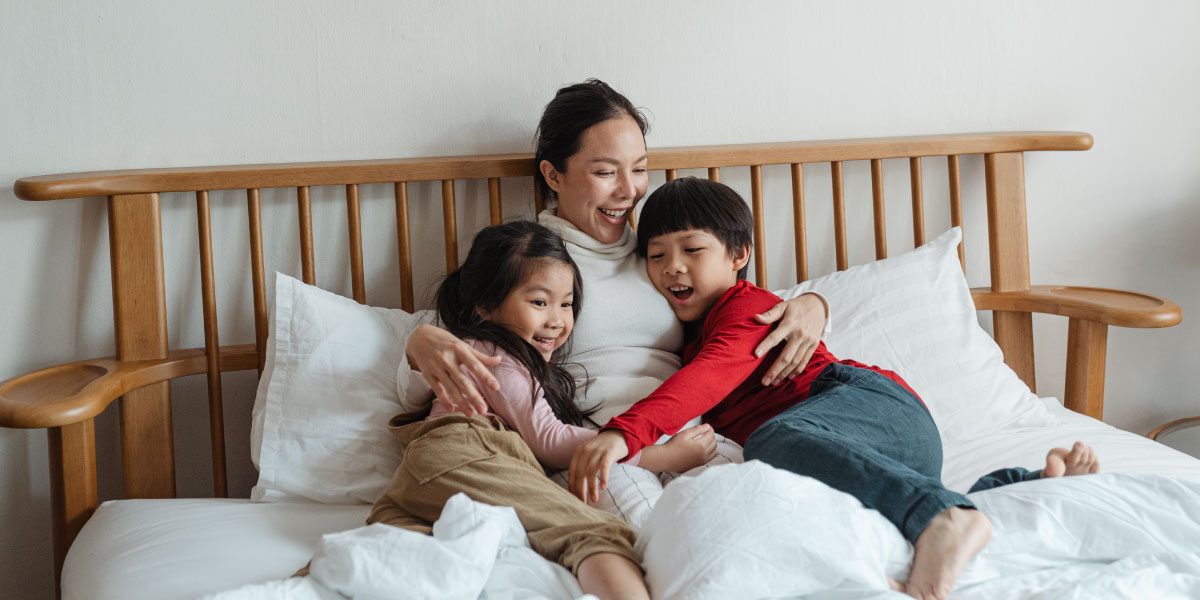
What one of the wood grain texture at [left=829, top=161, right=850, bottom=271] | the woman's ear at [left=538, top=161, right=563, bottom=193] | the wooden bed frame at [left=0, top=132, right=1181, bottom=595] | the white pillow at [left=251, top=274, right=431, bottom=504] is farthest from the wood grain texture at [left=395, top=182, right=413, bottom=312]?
the wood grain texture at [left=829, top=161, right=850, bottom=271]

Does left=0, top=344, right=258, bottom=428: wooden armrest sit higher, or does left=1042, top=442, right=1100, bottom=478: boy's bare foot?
left=0, top=344, right=258, bottom=428: wooden armrest

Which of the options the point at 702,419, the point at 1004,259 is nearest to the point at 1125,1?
the point at 1004,259

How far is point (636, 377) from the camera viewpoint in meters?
1.35

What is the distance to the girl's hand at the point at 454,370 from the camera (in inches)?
45.2

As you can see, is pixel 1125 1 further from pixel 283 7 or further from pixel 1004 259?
pixel 283 7

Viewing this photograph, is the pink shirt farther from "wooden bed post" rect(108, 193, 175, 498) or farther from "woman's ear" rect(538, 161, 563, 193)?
"wooden bed post" rect(108, 193, 175, 498)

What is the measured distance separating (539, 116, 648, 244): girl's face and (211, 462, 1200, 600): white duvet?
60 centimetres

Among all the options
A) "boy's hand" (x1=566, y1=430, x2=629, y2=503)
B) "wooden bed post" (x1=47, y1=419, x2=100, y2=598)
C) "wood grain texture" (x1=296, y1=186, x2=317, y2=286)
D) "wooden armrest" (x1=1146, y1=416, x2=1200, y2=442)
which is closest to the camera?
"boy's hand" (x1=566, y1=430, x2=629, y2=503)

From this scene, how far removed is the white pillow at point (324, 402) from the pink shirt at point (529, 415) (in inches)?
4.5

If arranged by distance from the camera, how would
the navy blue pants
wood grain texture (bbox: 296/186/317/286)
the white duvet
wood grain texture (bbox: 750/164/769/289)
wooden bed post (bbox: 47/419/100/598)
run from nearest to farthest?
1. the white duvet
2. the navy blue pants
3. wooden bed post (bbox: 47/419/100/598)
4. wood grain texture (bbox: 296/186/317/286)
5. wood grain texture (bbox: 750/164/769/289)

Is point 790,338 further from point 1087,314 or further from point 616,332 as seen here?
point 1087,314

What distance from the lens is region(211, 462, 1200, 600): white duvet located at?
0.83 meters

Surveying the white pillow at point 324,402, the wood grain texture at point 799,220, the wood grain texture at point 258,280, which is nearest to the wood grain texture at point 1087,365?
the wood grain texture at point 799,220

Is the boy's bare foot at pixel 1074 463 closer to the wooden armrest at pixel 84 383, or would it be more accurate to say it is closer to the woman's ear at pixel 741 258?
the woman's ear at pixel 741 258
